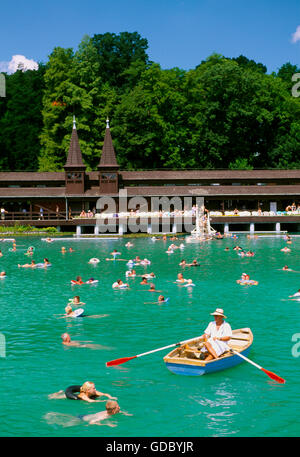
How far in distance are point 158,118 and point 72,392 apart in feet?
234

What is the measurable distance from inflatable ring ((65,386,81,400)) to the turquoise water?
194mm

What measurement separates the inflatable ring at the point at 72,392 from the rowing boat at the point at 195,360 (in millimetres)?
2891

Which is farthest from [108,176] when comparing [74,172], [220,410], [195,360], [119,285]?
[220,410]

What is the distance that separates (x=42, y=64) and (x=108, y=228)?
167ft

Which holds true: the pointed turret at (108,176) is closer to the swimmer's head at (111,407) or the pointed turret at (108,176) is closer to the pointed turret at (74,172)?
the pointed turret at (74,172)

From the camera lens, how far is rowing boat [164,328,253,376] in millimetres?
16484

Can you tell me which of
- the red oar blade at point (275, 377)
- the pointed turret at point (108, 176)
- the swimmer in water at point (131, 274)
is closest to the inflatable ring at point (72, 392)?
the red oar blade at point (275, 377)

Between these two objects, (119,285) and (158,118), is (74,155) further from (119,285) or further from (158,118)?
(119,285)

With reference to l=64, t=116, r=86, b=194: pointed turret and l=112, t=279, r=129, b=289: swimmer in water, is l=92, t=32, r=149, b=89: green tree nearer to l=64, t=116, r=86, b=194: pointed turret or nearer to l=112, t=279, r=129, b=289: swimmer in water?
l=64, t=116, r=86, b=194: pointed turret

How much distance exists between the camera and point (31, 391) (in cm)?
1575

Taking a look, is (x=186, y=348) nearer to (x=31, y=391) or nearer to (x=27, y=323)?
(x=31, y=391)

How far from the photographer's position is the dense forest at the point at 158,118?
83188 millimetres

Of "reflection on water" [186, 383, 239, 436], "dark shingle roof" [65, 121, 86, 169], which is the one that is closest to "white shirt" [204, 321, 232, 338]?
"reflection on water" [186, 383, 239, 436]

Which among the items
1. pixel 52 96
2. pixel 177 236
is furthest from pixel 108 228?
pixel 52 96
